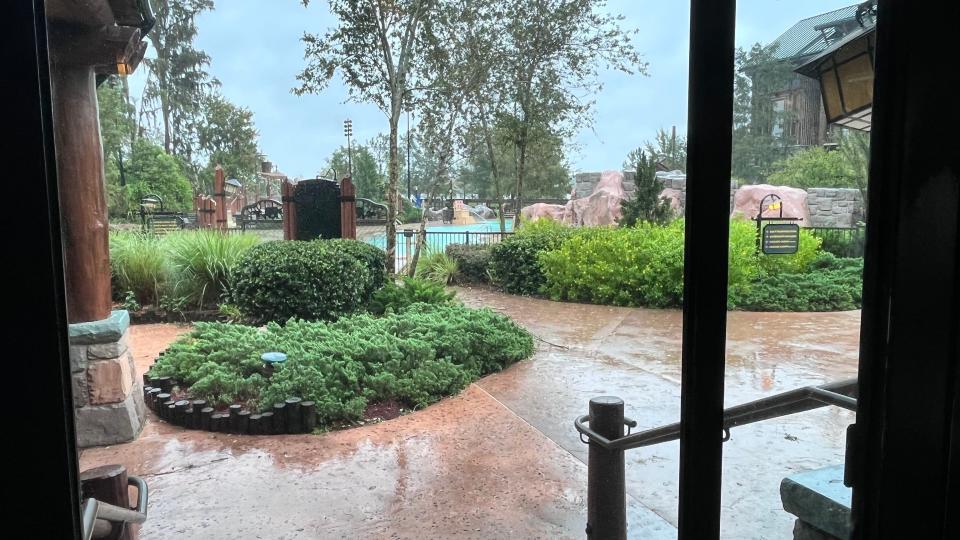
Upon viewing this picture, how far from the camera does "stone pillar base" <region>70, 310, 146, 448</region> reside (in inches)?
119

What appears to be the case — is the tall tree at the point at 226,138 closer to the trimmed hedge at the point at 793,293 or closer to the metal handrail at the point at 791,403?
the trimmed hedge at the point at 793,293

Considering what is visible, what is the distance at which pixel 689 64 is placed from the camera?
566mm

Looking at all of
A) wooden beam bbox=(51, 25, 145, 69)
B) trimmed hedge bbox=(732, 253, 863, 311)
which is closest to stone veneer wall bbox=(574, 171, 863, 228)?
wooden beam bbox=(51, 25, 145, 69)

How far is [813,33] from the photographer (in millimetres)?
890

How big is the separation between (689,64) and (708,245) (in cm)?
17

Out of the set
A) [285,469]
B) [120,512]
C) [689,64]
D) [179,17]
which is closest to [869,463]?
[689,64]

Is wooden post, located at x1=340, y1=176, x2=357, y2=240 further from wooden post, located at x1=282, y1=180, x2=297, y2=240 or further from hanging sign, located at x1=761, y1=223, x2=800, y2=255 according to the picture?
hanging sign, located at x1=761, y1=223, x2=800, y2=255

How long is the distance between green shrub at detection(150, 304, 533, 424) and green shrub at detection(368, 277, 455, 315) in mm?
1076

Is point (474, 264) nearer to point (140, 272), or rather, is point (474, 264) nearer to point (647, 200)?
point (647, 200)

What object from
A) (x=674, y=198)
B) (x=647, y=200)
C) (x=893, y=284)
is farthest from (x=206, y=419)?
(x=674, y=198)

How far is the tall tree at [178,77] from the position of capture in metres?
16.6

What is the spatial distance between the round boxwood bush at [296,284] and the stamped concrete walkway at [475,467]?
1.27 m

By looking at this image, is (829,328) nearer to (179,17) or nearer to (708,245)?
(708,245)

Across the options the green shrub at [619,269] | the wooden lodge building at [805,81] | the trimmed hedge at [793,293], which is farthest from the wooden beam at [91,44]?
the green shrub at [619,269]
